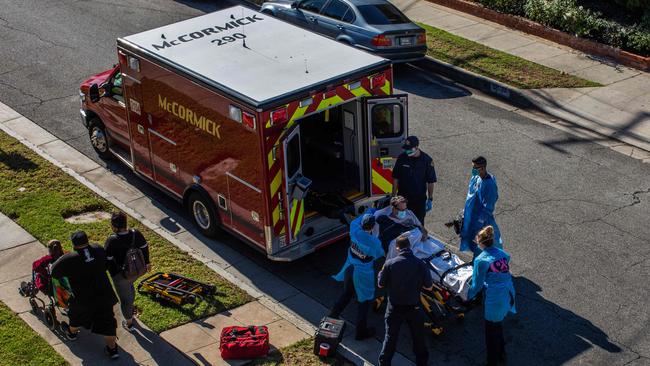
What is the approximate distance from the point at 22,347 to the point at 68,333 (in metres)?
0.53

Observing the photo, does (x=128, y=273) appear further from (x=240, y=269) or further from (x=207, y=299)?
(x=240, y=269)

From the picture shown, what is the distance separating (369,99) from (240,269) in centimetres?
297

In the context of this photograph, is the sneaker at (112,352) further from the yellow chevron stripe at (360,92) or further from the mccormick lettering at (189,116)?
the yellow chevron stripe at (360,92)

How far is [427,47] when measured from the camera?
19859 millimetres

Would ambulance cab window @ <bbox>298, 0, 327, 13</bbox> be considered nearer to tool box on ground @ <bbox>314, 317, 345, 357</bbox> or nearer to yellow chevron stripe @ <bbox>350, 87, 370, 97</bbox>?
yellow chevron stripe @ <bbox>350, 87, 370, 97</bbox>

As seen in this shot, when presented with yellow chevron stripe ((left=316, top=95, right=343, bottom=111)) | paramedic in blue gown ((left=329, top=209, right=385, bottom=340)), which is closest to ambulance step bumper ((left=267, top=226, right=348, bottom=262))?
paramedic in blue gown ((left=329, top=209, right=385, bottom=340))

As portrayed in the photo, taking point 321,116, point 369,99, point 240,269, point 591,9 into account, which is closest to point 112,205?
point 240,269

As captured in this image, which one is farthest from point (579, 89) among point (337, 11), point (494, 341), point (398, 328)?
point (398, 328)

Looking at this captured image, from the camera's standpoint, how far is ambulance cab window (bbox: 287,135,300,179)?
12031 mm

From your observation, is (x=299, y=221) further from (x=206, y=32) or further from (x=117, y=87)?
(x=117, y=87)

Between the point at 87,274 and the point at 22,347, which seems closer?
the point at 87,274

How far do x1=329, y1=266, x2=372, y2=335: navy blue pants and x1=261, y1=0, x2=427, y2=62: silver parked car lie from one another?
855 centimetres

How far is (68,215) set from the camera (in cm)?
1386

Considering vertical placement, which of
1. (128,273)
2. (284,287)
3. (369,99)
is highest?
(369,99)
